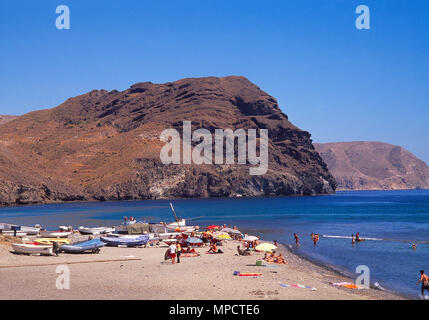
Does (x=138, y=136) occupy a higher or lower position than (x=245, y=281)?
higher

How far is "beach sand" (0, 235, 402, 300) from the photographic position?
16484mm

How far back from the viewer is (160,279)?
793 inches

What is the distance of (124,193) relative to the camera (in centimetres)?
15275

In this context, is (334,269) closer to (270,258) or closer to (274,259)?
(274,259)

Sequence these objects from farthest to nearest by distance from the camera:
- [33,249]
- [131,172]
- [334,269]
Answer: [131,172] < [33,249] < [334,269]

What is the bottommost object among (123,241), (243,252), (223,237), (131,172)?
(223,237)

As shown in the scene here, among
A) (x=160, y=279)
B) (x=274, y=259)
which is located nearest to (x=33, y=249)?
(x=160, y=279)

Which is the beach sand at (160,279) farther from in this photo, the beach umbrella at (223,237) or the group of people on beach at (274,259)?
the beach umbrella at (223,237)

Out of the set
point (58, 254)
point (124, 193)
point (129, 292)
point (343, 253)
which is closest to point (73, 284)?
point (129, 292)

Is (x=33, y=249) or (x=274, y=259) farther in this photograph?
(x=274, y=259)

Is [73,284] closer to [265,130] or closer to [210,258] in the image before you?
[210,258]

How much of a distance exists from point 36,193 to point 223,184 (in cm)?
6683

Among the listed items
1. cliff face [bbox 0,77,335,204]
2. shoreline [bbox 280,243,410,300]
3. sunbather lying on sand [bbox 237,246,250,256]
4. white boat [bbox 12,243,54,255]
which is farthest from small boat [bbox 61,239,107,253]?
cliff face [bbox 0,77,335,204]
